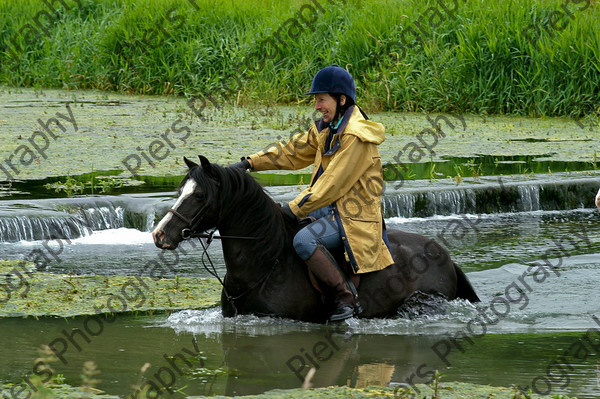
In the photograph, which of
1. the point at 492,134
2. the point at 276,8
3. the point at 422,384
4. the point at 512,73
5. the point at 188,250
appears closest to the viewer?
the point at 422,384

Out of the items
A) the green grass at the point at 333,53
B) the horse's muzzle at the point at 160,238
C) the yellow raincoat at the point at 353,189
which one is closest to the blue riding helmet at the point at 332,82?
the yellow raincoat at the point at 353,189

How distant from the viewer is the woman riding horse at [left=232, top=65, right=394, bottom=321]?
575 centimetres

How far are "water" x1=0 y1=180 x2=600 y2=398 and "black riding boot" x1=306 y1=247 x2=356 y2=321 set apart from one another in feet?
0.36

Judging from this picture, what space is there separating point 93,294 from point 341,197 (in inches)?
72.6

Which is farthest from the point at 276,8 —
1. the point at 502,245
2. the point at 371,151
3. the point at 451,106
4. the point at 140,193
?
the point at 371,151

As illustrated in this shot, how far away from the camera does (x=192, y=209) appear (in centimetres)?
542

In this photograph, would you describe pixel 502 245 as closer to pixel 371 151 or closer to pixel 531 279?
pixel 531 279

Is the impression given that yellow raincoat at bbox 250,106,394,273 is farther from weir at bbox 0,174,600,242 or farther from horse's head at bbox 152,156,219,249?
weir at bbox 0,174,600,242

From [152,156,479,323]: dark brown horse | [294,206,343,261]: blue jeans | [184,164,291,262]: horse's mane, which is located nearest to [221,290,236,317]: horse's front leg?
[152,156,479,323]: dark brown horse

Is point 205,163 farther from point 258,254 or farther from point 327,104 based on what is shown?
point 327,104

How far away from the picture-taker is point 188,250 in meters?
8.59

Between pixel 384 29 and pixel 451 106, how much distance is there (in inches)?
75.7

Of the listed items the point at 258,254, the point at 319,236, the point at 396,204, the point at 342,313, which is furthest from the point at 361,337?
the point at 396,204

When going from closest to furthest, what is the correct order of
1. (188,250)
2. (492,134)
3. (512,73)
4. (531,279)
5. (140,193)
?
1. (531,279)
2. (188,250)
3. (140,193)
4. (492,134)
5. (512,73)
